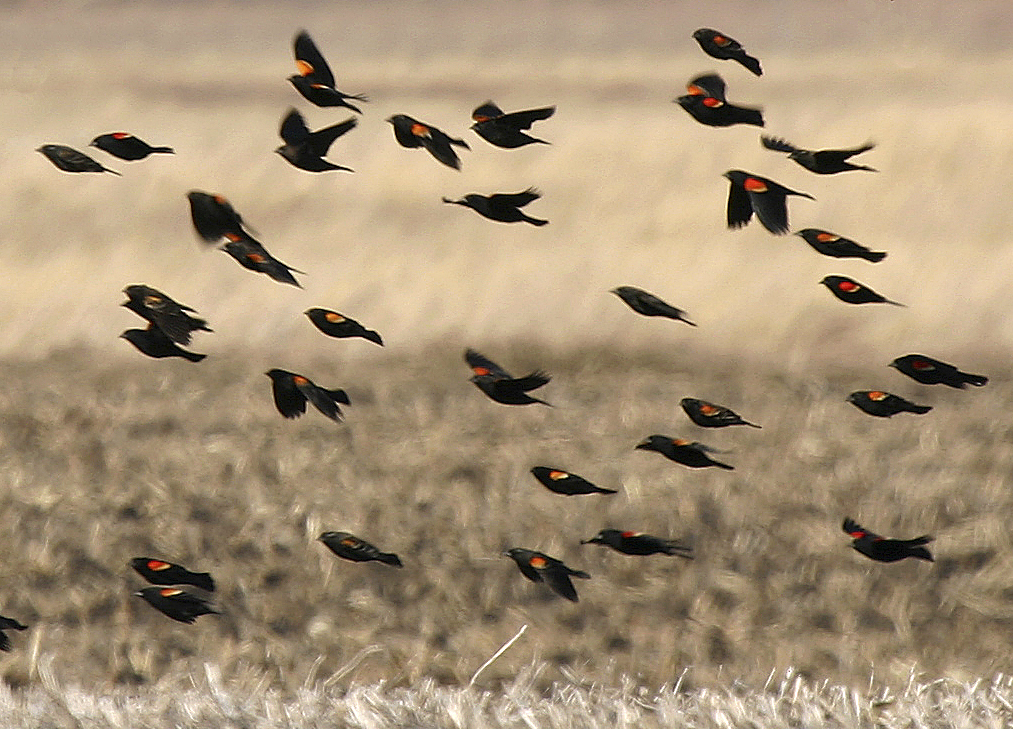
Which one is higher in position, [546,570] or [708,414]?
[708,414]

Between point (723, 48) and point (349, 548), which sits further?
point (349, 548)

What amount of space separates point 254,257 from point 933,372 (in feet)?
5.99

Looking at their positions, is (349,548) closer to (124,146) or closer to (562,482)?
(562,482)

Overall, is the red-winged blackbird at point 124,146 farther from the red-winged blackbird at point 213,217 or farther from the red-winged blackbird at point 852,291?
the red-winged blackbird at point 852,291

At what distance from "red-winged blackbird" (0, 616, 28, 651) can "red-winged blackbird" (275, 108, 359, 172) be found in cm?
196

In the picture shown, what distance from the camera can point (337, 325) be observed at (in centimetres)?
397

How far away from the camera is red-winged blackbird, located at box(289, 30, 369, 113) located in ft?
12.6

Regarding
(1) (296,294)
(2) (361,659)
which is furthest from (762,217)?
(1) (296,294)

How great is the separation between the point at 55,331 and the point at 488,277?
2580 millimetres

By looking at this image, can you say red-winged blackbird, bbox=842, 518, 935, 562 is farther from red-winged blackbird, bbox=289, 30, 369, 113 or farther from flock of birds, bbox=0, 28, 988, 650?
red-winged blackbird, bbox=289, 30, 369, 113

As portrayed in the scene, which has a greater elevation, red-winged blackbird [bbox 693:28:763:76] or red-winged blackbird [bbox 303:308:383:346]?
red-winged blackbird [bbox 693:28:763:76]

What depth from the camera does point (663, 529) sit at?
227 inches

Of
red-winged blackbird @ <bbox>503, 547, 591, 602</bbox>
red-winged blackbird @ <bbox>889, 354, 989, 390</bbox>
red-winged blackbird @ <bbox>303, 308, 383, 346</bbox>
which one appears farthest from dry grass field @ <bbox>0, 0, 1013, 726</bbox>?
red-winged blackbird @ <bbox>303, 308, 383, 346</bbox>

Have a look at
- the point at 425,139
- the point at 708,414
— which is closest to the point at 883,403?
the point at 708,414
